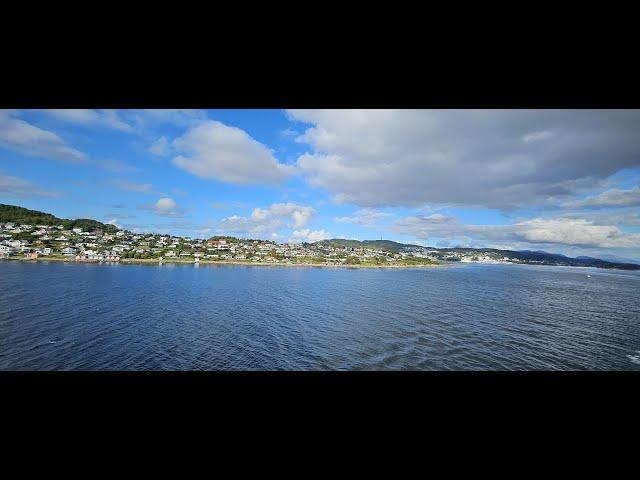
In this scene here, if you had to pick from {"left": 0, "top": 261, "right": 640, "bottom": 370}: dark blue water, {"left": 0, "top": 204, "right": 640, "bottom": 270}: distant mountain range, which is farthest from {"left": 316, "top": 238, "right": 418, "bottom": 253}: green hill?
{"left": 0, "top": 261, "right": 640, "bottom": 370}: dark blue water

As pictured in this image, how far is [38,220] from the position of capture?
5362cm

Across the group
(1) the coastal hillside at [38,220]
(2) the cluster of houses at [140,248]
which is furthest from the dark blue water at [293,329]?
(1) the coastal hillside at [38,220]

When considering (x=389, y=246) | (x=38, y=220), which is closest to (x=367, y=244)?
(x=389, y=246)

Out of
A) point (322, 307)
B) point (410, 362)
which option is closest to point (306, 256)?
point (322, 307)

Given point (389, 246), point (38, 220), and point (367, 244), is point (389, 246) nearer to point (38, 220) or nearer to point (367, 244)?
point (367, 244)

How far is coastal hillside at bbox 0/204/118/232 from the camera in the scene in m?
49.8

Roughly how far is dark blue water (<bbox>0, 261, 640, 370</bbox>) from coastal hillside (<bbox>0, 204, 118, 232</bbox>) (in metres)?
28.9

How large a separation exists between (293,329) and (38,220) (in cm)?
5881

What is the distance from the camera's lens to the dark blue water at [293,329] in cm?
1298

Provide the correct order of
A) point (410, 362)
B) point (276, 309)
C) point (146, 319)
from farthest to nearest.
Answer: point (276, 309) → point (146, 319) → point (410, 362)
